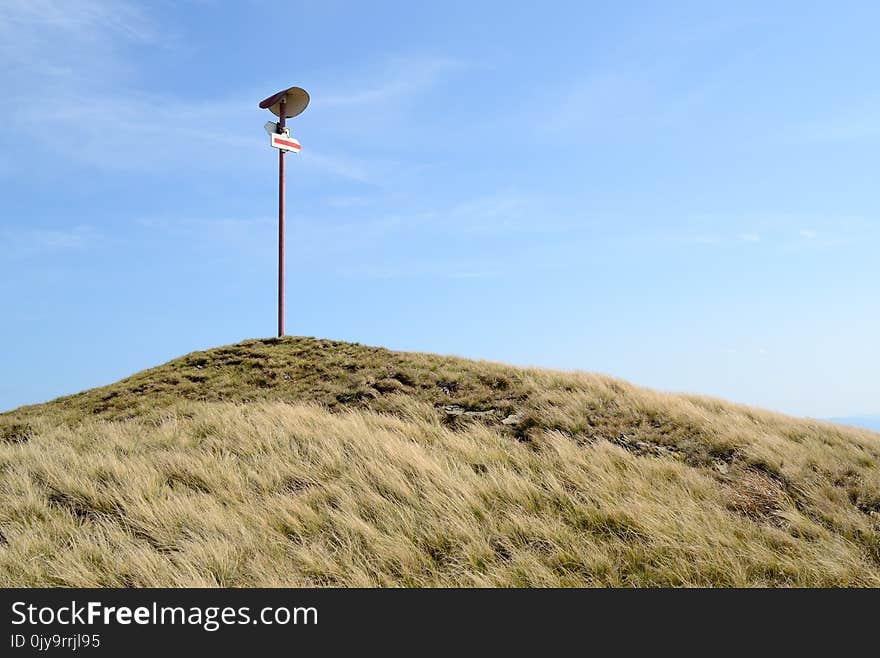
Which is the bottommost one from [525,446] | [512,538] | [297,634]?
[297,634]

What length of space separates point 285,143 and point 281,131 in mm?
552

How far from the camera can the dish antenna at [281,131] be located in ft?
72.0

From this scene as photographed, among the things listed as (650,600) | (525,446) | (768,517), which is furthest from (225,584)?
(768,517)

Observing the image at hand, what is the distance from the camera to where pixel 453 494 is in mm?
7812

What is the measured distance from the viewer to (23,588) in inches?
244

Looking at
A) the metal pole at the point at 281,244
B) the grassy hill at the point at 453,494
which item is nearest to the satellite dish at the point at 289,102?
the metal pole at the point at 281,244

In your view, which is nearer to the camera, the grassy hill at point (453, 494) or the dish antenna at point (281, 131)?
the grassy hill at point (453, 494)

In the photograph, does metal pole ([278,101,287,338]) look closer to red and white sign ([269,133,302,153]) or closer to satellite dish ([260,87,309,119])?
red and white sign ([269,133,302,153])

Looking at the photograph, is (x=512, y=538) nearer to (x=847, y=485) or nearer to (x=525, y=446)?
(x=525, y=446)

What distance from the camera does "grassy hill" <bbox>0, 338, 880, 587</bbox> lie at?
6.39 meters

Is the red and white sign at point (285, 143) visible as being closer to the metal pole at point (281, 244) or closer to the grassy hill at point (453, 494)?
the metal pole at point (281, 244)

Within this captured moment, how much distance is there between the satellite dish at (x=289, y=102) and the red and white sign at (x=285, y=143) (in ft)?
4.03

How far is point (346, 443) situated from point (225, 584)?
14.4ft

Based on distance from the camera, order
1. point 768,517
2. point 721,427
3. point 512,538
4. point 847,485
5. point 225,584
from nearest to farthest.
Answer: point 225,584
point 512,538
point 768,517
point 847,485
point 721,427
